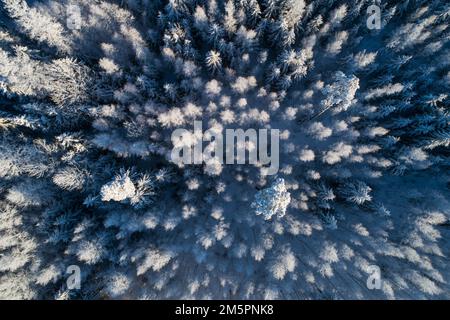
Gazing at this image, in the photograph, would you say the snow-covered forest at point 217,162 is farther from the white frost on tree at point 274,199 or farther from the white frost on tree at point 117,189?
the white frost on tree at point 274,199

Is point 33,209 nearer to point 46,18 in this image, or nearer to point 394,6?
point 46,18

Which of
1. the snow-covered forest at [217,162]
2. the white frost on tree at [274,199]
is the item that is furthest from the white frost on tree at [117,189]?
the white frost on tree at [274,199]

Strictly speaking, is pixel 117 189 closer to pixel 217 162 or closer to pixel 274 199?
pixel 217 162

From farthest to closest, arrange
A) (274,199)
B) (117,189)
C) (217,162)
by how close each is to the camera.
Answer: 1. (217,162)
2. (117,189)
3. (274,199)

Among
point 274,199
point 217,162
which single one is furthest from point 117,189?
point 274,199

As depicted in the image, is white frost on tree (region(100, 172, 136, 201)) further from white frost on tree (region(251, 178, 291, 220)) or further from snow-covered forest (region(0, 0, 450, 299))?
white frost on tree (region(251, 178, 291, 220))

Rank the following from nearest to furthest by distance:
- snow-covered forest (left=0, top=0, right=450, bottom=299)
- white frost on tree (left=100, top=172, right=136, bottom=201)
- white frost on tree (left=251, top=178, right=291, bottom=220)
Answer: white frost on tree (left=251, top=178, right=291, bottom=220), white frost on tree (left=100, top=172, right=136, bottom=201), snow-covered forest (left=0, top=0, right=450, bottom=299)

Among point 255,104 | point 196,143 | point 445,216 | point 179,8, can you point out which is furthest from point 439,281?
point 179,8

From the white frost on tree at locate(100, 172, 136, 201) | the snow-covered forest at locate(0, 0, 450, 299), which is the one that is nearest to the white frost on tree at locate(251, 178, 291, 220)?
the snow-covered forest at locate(0, 0, 450, 299)

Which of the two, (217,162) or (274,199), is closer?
(274,199)
